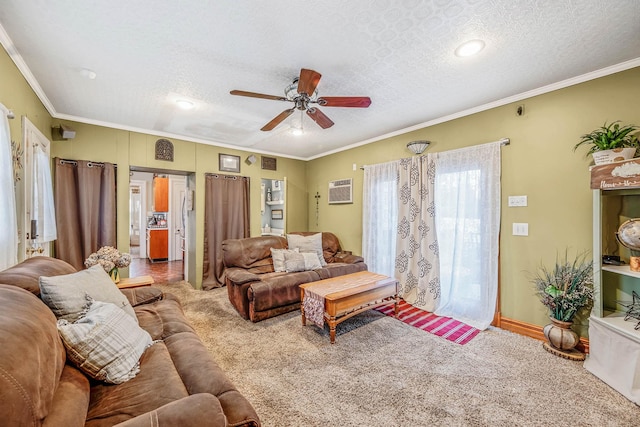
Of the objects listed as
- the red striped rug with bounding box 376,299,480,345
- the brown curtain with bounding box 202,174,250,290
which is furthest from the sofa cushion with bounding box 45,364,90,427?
the brown curtain with bounding box 202,174,250,290

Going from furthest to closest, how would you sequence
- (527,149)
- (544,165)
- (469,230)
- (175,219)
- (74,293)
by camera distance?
(175,219) < (469,230) < (527,149) < (544,165) < (74,293)

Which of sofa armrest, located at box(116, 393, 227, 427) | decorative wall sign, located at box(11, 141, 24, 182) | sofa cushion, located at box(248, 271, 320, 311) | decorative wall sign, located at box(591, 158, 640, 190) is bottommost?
sofa cushion, located at box(248, 271, 320, 311)

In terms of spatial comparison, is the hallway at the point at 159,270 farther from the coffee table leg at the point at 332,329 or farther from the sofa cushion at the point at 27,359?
the sofa cushion at the point at 27,359

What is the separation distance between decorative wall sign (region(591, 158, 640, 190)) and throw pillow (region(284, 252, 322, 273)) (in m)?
3.02

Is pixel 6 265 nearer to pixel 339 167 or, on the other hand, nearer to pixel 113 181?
pixel 113 181

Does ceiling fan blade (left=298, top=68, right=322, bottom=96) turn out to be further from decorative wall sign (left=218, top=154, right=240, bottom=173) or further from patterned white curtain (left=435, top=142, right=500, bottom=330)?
decorative wall sign (left=218, top=154, right=240, bottom=173)

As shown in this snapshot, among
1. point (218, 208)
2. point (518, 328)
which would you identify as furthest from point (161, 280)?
point (518, 328)

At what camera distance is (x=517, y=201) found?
2836mm

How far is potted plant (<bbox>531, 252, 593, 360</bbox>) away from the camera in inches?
92.0

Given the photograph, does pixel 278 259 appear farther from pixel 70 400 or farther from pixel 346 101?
pixel 70 400

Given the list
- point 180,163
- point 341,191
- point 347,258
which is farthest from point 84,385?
point 341,191

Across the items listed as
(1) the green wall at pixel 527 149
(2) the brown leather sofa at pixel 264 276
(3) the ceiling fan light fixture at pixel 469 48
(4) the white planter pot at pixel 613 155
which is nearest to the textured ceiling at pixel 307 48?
(3) the ceiling fan light fixture at pixel 469 48

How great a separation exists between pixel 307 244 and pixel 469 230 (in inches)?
87.7

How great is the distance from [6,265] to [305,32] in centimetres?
263
